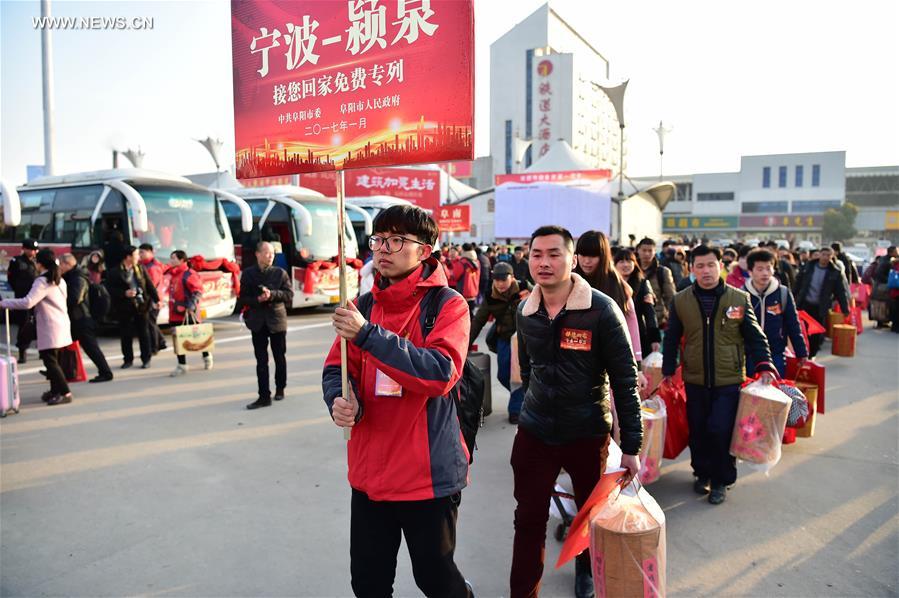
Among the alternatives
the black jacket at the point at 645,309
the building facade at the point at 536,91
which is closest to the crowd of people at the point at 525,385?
the black jacket at the point at 645,309

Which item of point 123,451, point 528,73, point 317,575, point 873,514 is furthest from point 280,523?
point 528,73

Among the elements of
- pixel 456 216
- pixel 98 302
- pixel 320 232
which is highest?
pixel 456 216

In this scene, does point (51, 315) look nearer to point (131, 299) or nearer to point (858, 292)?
point (131, 299)

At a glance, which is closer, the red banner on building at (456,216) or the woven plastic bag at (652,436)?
the woven plastic bag at (652,436)

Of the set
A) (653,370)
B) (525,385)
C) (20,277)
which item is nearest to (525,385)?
(525,385)

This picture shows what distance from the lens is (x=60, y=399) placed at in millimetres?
6516

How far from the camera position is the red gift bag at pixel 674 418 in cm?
431

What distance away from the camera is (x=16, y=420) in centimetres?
593

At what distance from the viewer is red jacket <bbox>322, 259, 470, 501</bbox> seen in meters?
2.13

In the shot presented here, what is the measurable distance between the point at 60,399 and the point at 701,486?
247 inches

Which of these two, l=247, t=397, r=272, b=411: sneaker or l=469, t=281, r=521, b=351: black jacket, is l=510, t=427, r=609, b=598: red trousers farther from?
l=247, t=397, r=272, b=411: sneaker

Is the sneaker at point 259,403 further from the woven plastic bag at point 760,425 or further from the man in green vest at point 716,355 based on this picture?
the woven plastic bag at point 760,425

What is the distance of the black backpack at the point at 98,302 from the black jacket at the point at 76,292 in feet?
1.33

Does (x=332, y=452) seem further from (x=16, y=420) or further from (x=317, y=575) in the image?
(x=16, y=420)
